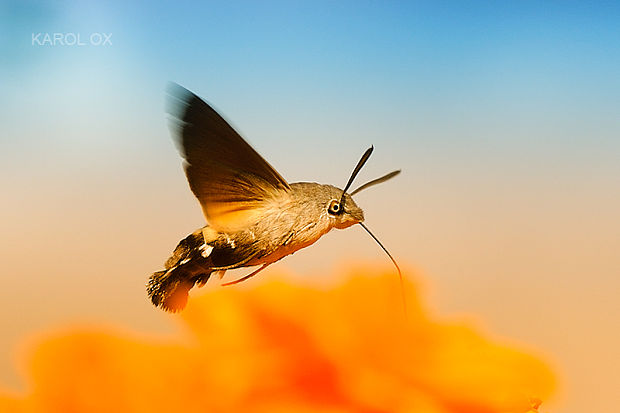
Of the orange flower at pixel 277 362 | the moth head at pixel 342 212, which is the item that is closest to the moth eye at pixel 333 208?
the moth head at pixel 342 212

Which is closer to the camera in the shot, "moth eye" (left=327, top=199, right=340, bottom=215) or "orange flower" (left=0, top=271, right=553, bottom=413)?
"moth eye" (left=327, top=199, right=340, bottom=215)

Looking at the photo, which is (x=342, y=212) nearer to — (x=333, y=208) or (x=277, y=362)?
(x=333, y=208)

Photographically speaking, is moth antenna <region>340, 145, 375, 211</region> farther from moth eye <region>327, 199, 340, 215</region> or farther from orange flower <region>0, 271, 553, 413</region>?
orange flower <region>0, 271, 553, 413</region>

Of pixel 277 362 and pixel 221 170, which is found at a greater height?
pixel 221 170

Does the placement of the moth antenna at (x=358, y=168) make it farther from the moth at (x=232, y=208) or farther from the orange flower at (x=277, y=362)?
the orange flower at (x=277, y=362)

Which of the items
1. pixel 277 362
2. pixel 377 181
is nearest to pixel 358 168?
pixel 377 181

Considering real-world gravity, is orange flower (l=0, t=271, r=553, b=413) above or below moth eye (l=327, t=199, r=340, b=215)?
below

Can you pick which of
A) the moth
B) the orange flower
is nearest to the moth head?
the moth
